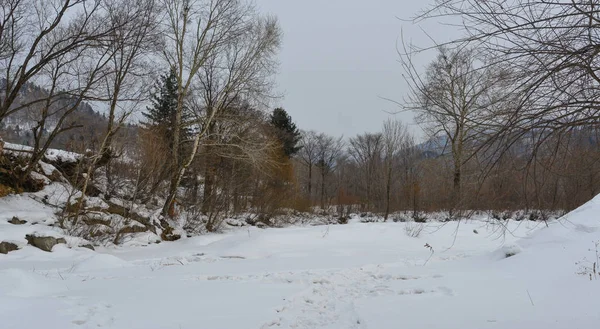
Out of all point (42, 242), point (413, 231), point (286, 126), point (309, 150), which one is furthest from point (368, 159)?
point (42, 242)

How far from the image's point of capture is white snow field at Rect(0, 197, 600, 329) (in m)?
3.67

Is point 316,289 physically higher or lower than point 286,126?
lower

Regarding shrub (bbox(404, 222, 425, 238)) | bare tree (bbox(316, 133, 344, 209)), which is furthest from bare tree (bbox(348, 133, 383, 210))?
shrub (bbox(404, 222, 425, 238))

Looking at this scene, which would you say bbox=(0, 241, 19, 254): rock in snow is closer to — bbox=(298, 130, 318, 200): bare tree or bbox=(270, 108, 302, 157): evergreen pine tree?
bbox=(270, 108, 302, 157): evergreen pine tree

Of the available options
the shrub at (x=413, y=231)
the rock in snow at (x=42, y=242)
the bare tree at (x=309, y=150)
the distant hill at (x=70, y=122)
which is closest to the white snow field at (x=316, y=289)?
the rock in snow at (x=42, y=242)

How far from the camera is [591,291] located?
387 centimetres

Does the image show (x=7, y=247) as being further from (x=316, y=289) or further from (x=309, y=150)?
(x=309, y=150)

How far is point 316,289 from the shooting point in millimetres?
5430

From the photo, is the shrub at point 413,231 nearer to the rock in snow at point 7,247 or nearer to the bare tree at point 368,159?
the rock in snow at point 7,247

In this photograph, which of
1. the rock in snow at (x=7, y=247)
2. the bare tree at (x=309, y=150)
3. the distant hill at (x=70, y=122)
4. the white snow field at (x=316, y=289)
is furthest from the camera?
the bare tree at (x=309, y=150)

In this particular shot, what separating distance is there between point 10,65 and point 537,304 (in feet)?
44.4

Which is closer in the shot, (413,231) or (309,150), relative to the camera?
(413,231)

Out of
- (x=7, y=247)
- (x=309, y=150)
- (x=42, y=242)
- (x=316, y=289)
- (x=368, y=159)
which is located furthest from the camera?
(x=309, y=150)

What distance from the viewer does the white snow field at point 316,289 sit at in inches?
145
